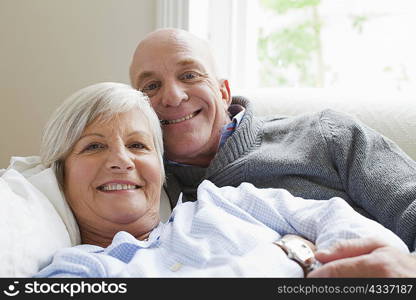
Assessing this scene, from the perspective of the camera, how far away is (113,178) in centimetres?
132

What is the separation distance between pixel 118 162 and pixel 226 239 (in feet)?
1.14

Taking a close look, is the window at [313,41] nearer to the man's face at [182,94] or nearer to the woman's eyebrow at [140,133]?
the man's face at [182,94]

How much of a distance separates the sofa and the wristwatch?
509 millimetres

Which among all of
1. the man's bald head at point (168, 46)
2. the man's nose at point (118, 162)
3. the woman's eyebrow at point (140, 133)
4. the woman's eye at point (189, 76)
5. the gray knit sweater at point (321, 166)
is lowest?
the gray knit sweater at point (321, 166)

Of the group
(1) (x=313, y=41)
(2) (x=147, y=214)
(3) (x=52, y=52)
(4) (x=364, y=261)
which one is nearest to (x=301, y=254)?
(4) (x=364, y=261)

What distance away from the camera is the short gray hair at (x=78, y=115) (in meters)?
1.38

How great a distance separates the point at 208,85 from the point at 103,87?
0.43 m

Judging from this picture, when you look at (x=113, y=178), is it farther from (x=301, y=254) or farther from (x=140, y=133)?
(x=301, y=254)

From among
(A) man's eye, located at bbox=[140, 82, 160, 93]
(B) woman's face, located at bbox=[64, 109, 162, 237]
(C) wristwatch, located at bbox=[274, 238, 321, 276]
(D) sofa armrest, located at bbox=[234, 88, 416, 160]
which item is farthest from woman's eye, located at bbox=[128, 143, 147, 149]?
(D) sofa armrest, located at bbox=[234, 88, 416, 160]

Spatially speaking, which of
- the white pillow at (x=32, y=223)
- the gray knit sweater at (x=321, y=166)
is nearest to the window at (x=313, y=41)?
the gray knit sweater at (x=321, y=166)

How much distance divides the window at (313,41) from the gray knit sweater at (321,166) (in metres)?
0.95

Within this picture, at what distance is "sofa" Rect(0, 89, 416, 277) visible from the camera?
1.11 meters

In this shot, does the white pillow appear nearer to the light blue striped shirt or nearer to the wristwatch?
the light blue striped shirt

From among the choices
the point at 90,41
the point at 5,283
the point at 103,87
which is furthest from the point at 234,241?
the point at 90,41
